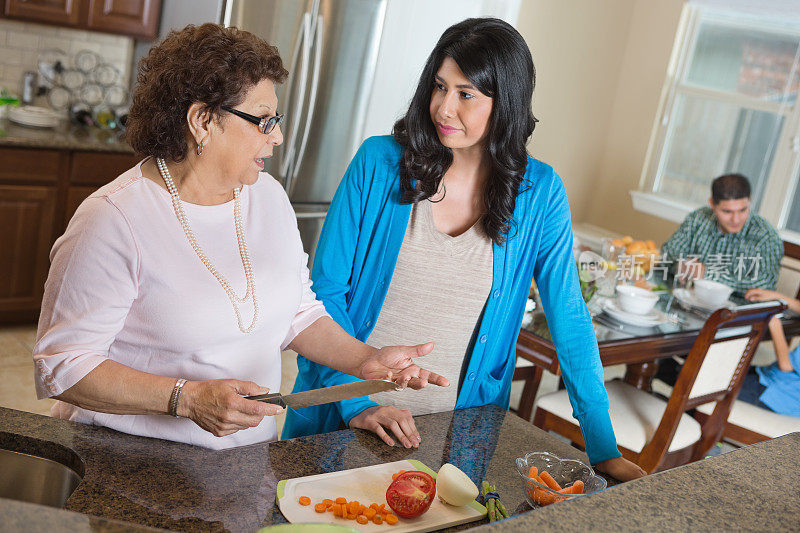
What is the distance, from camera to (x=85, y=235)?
124 cm

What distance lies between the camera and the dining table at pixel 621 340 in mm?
2879

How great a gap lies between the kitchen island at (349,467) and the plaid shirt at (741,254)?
2.88 meters

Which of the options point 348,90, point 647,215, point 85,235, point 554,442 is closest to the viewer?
point 85,235

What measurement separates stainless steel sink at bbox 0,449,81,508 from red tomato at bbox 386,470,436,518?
49cm

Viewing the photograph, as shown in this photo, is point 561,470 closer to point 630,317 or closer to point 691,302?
point 630,317

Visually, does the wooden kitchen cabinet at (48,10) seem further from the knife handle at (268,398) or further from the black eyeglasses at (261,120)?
the knife handle at (268,398)

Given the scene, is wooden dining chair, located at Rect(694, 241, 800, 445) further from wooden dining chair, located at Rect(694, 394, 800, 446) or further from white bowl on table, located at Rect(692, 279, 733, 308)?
white bowl on table, located at Rect(692, 279, 733, 308)

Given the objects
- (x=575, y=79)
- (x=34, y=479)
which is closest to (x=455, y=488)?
(x=34, y=479)

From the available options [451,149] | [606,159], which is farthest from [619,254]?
[606,159]

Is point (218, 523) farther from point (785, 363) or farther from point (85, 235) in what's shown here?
point (785, 363)

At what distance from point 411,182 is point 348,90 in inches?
99.3

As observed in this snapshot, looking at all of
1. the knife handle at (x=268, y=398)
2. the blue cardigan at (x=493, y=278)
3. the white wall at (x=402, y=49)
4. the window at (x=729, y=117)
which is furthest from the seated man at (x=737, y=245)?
the knife handle at (x=268, y=398)

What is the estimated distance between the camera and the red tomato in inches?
47.8

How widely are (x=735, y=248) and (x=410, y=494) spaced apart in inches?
140
